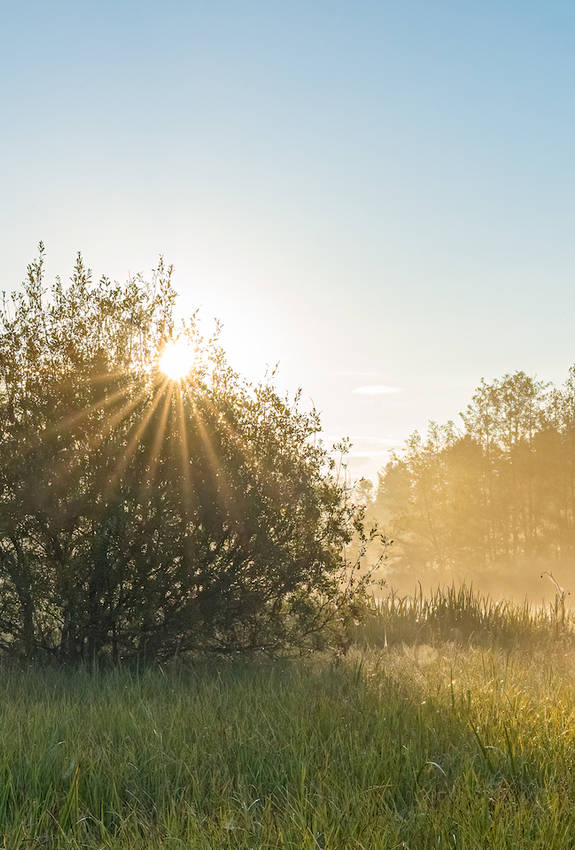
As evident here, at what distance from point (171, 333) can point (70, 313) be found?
107 centimetres

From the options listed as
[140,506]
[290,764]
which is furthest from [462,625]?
[290,764]

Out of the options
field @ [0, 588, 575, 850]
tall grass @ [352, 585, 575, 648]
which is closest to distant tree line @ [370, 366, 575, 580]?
tall grass @ [352, 585, 575, 648]

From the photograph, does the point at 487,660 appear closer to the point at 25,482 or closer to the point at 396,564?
the point at 25,482

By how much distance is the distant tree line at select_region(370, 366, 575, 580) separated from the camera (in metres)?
38.3

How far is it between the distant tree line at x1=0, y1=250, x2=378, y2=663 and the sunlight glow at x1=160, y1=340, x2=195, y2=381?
0.08 metres

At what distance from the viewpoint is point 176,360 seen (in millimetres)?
7988

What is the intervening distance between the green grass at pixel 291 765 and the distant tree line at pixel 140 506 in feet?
4.12

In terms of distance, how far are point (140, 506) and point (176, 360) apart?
1.63 m

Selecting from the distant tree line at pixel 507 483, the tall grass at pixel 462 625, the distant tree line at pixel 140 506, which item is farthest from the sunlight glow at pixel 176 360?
the distant tree line at pixel 507 483

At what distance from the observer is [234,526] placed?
7574 millimetres

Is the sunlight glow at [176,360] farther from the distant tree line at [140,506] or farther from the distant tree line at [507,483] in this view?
the distant tree line at [507,483]

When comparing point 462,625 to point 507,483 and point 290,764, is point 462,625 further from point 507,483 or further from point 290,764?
point 507,483

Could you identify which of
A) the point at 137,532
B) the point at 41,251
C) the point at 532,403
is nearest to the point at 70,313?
the point at 41,251

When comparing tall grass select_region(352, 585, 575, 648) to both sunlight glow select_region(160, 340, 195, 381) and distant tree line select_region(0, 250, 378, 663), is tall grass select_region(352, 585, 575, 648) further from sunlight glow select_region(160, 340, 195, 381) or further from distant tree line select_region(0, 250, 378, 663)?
sunlight glow select_region(160, 340, 195, 381)
